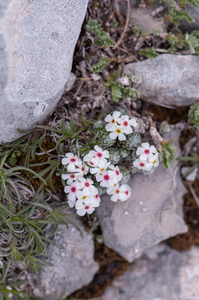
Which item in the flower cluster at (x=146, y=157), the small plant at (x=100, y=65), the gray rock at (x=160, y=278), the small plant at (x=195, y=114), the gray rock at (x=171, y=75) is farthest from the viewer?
the gray rock at (x=160, y=278)

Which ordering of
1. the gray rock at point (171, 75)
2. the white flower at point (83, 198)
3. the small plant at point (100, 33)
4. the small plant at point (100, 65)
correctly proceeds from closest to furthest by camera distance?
Answer: the white flower at point (83, 198) < the small plant at point (100, 33) < the small plant at point (100, 65) < the gray rock at point (171, 75)

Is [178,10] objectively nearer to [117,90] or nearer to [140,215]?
[117,90]

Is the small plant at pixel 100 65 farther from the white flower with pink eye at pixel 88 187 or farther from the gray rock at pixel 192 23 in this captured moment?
the white flower with pink eye at pixel 88 187

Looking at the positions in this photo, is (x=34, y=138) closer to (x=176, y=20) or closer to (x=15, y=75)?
(x=15, y=75)

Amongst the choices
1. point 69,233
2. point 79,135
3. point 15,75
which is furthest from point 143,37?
point 69,233

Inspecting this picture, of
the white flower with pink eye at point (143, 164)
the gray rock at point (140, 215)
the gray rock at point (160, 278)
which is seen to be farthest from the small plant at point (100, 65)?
the gray rock at point (160, 278)

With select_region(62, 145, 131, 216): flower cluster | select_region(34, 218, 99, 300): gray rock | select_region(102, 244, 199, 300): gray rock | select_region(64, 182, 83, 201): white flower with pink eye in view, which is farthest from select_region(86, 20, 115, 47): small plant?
select_region(102, 244, 199, 300): gray rock

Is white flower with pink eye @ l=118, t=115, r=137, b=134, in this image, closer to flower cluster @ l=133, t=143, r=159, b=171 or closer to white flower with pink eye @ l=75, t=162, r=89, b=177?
flower cluster @ l=133, t=143, r=159, b=171
